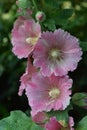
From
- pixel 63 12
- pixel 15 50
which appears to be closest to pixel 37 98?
pixel 15 50

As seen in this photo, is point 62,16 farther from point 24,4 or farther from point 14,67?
point 14,67

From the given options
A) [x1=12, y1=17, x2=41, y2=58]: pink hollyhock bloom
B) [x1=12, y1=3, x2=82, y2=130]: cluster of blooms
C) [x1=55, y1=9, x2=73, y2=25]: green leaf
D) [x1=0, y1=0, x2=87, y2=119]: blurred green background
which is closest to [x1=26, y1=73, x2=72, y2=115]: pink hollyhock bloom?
[x1=12, y1=3, x2=82, y2=130]: cluster of blooms

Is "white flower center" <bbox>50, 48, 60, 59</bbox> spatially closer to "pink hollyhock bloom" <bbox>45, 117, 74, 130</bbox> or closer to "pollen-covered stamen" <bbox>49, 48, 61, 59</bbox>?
"pollen-covered stamen" <bbox>49, 48, 61, 59</bbox>

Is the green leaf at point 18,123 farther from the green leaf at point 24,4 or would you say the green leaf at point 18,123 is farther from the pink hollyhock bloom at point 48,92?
the green leaf at point 24,4

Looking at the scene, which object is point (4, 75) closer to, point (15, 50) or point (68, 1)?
point (68, 1)

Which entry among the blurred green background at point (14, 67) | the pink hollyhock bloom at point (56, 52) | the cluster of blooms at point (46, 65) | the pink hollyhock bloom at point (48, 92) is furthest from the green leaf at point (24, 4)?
the blurred green background at point (14, 67)
